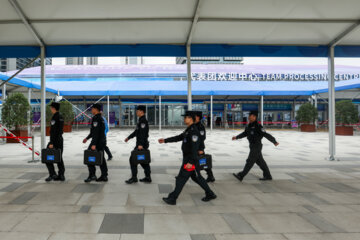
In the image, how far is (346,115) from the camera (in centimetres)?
1579

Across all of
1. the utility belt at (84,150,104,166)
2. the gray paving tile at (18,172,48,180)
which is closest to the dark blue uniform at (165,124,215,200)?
the utility belt at (84,150,104,166)

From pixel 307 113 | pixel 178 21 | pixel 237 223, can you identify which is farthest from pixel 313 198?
pixel 307 113

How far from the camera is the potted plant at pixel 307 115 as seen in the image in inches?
733

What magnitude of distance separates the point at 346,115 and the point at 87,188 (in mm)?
17566

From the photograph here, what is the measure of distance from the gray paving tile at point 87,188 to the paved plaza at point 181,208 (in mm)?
19

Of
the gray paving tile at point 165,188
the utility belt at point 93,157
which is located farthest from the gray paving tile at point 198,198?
the utility belt at point 93,157

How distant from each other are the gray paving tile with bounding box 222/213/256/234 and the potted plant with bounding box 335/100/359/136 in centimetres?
1641

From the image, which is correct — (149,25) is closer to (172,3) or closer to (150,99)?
(172,3)

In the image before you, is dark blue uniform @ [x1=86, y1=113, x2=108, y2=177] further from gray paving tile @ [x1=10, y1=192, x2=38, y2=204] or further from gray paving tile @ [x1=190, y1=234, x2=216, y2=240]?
gray paving tile @ [x1=190, y1=234, x2=216, y2=240]

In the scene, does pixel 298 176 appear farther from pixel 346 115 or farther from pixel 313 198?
pixel 346 115

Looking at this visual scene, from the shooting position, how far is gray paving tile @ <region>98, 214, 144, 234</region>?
2900 mm

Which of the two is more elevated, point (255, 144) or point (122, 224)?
point (255, 144)

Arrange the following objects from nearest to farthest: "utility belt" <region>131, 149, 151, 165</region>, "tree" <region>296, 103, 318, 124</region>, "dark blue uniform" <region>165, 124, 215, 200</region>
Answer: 1. "dark blue uniform" <region>165, 124, 215, 200</region>
2. "utility belt" <region>131, 149, 151, 165</region>
3. "tree" <region>296, 103, 318, 124</region>

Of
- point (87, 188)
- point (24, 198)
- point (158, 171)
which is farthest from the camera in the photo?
point (158, 171)
